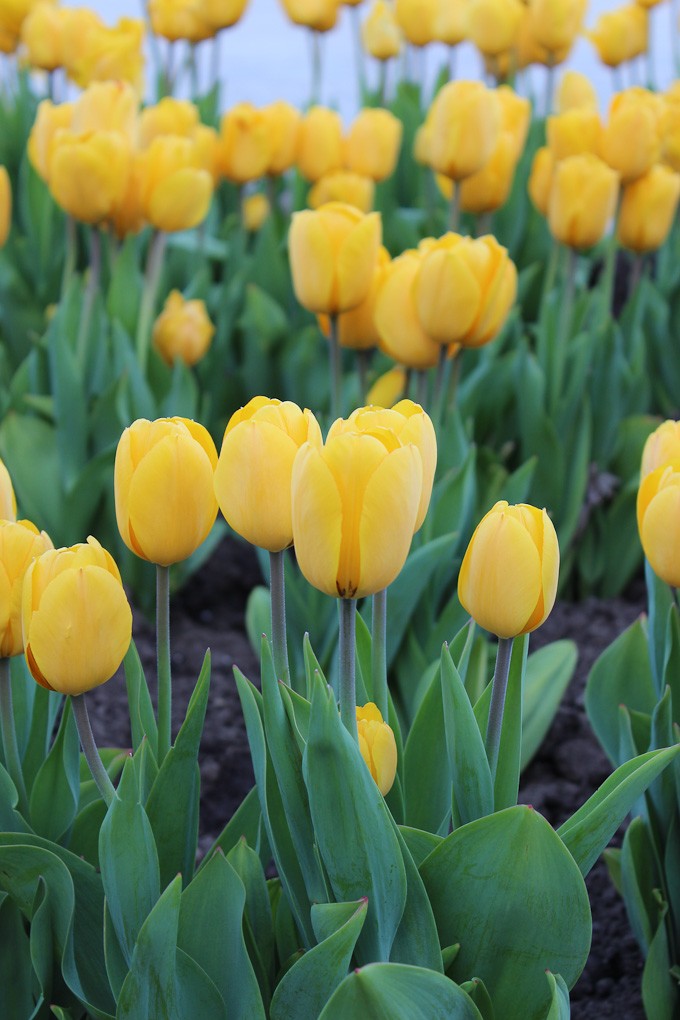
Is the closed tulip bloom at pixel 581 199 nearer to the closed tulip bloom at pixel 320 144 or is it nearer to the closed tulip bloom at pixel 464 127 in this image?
the closed tulip bloom at pixel 464 127

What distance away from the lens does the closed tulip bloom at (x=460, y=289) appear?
1358mm

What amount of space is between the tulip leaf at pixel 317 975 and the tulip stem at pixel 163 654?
23cm

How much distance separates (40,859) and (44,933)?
71 mm

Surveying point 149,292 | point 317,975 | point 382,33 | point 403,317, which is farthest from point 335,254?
point 382,33

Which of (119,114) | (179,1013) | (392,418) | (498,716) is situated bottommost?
(179,1013)

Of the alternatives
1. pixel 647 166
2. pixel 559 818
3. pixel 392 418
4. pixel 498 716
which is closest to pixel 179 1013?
pixel 498 716

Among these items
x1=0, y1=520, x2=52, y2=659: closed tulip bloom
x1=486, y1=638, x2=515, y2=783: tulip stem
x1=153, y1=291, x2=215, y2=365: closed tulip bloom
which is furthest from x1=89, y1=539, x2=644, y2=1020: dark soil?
x1=0, y1=520, x2=52, y2=659: closed tulip bloom

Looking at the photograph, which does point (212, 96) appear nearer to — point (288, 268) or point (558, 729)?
point (288, 268)

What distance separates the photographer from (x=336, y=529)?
2.42 ft

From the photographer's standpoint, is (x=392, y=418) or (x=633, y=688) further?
(x=633, y=688)

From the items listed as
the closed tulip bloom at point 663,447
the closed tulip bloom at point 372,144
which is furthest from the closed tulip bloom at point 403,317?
the closed tulip bloom at point 372,144

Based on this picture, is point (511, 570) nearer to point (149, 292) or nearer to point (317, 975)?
point (317, 975)

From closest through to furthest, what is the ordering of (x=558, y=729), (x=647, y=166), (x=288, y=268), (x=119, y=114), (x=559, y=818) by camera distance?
(x=559, y=818) → (x=558, y=729) → (x=119, y=114) → (x=647, y=166) → (x=288, y=268)

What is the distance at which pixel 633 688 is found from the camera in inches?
51.3
